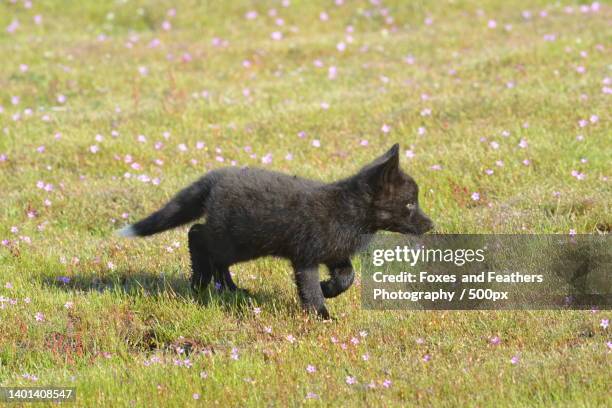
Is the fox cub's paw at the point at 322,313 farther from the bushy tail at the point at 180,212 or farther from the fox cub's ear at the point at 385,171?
the bushy tail at the point at 180,212

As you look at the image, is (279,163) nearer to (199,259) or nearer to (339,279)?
(199,259)

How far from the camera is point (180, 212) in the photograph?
760 centimetres

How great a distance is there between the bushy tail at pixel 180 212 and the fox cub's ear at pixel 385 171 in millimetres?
1309

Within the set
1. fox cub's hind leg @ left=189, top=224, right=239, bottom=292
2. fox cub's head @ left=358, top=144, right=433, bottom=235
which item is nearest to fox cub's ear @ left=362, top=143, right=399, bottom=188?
fox cub's head @ left=358, top=144, right=433, bottom=235

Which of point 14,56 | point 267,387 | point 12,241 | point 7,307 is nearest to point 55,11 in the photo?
point 14,56

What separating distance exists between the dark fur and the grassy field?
39cm

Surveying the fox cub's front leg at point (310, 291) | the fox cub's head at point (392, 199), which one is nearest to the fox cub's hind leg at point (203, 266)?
the fox cub's front leg at point (310, 291)

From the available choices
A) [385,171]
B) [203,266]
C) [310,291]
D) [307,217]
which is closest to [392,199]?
[385,171]

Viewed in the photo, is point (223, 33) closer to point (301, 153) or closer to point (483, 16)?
point (483, 16)

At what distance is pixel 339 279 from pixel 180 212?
4.68 ft

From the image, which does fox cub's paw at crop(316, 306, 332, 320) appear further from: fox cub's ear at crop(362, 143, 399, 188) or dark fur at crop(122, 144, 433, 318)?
fox cub's ear at crop(362, 143, 399, 188)

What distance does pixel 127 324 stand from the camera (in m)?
7.29

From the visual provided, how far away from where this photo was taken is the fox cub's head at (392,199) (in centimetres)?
712

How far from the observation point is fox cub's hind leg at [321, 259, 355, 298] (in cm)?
Answer: 730
